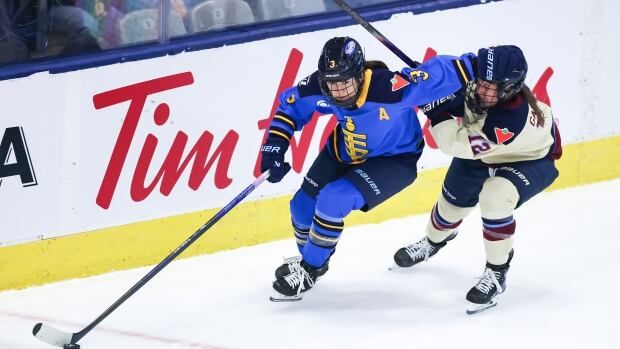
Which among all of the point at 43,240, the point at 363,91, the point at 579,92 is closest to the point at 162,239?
the point at 43,240

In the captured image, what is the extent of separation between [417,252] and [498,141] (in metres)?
0.82

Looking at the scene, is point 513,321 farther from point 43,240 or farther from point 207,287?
point 43,240

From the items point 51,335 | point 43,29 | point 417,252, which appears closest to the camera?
point 51,335

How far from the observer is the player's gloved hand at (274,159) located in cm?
460

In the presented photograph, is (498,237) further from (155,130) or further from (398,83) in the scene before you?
(155,130)

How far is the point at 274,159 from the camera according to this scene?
4.61m

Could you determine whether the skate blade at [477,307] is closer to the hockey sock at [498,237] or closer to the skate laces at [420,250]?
the hockey sock at [498,237]

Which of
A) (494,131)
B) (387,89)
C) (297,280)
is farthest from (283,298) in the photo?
(494,131)

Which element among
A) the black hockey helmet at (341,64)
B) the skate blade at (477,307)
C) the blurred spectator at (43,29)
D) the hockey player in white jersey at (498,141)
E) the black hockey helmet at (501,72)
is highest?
the blurred spectator at (43,29)

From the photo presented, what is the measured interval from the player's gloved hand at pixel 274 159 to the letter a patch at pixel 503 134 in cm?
76

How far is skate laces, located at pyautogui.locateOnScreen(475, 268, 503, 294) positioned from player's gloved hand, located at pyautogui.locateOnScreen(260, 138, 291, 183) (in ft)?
2.68

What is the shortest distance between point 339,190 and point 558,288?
1.00m

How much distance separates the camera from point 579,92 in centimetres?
623

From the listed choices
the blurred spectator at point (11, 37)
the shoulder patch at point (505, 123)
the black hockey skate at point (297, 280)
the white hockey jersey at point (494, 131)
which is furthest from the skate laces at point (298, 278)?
the blurred spectator at point (11, 37)
